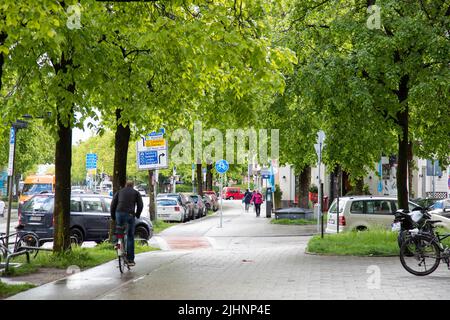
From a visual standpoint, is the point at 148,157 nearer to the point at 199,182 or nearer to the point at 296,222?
the point at 296,222

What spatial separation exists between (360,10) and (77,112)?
8.24 m

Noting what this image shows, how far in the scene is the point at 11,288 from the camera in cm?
1120

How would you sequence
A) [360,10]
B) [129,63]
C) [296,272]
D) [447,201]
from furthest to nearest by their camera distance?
[447,201], [360,10], [129,63], [296,272]

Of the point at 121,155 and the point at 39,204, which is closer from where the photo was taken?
the point at 121,155

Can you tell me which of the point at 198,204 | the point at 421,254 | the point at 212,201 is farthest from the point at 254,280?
the point at 212,201

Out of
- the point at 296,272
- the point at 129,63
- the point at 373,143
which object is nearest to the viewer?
the point at 296,272

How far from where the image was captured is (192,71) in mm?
16016

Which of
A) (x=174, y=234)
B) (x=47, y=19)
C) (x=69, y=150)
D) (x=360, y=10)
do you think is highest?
(x=360, y=10)

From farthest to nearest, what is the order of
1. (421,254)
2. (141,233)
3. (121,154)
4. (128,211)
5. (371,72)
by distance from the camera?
(141,233), (121,154), (371,72), (128,211), (421,254)

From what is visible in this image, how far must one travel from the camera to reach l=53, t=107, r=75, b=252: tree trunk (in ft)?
51.1

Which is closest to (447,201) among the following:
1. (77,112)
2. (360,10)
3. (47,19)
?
(360,10)

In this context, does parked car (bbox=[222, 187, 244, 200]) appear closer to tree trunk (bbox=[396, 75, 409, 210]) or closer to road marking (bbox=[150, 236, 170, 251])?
road marking (bbox=[150, 236, 170, 251])

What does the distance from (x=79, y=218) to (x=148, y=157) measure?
Answer: 339 centimetres
